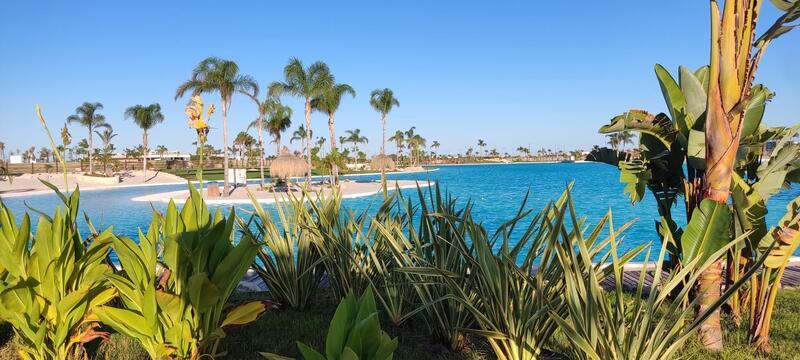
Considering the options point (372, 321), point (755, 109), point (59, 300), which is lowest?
point (59, 300)

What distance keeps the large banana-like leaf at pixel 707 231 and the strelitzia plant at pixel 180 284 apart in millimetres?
1894

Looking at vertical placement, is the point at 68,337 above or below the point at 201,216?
below

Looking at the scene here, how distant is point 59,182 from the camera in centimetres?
2681

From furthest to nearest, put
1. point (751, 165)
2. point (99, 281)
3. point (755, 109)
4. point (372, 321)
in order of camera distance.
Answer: point (751, 165), point (755, 109), point (99, 281), point (372, 321)

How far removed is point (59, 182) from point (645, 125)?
32.4m

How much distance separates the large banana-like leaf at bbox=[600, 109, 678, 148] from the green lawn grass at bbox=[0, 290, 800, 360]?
1.23m

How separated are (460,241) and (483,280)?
0.20 metres

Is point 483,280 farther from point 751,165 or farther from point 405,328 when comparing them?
point 751,165

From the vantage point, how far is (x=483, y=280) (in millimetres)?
1929

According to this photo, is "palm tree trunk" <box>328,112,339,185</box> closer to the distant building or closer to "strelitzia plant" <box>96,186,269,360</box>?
"strelitzia plant" <box>96,186,269,360</box>

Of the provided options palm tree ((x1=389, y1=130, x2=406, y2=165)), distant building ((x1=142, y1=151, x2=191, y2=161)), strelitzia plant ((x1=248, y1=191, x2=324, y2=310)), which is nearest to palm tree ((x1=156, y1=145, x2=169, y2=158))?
distant building ((x1=142, y1=151, x2=191, y2=161))

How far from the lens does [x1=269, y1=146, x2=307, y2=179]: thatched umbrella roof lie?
66.2ft

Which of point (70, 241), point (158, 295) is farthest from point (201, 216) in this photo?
point (70, 241)

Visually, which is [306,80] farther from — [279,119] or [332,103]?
[279,119]
